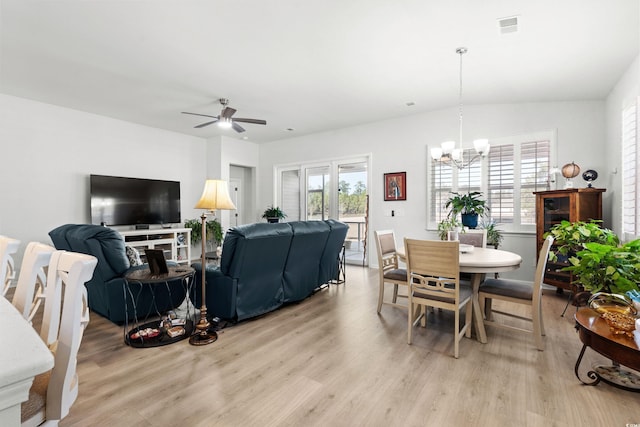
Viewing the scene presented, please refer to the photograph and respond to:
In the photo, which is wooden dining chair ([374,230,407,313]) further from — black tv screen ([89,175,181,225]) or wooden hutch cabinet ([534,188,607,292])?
black tv screen ([89,175,181,225])

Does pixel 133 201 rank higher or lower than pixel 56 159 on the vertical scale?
lower

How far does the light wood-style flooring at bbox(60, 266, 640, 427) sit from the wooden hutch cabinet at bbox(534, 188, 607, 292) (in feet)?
3.96

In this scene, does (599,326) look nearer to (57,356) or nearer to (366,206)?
(57,356)

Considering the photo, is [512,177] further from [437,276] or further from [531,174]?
[437,276]

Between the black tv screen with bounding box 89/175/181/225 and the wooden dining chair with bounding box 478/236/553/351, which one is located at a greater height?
the black tv screen with bounding box 89/175/181/225

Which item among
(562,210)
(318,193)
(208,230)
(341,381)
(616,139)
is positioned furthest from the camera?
(318,193)

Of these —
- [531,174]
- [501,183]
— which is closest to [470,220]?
[501,183]

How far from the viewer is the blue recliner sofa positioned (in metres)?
2.79

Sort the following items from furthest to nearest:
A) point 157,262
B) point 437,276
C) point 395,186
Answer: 1. point 395,186
2. point 157,262
3. point 437,276

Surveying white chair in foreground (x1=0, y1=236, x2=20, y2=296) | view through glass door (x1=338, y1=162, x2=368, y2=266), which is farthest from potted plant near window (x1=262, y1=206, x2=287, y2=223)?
white chair in foreground (x1=0, y1=236, x2=20, y2=296)

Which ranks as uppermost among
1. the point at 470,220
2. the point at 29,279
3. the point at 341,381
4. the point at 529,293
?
the point at 470,220

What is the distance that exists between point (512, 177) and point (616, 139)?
4.04ft

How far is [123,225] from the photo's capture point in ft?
18.2

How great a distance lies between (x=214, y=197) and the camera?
2.95 metres
